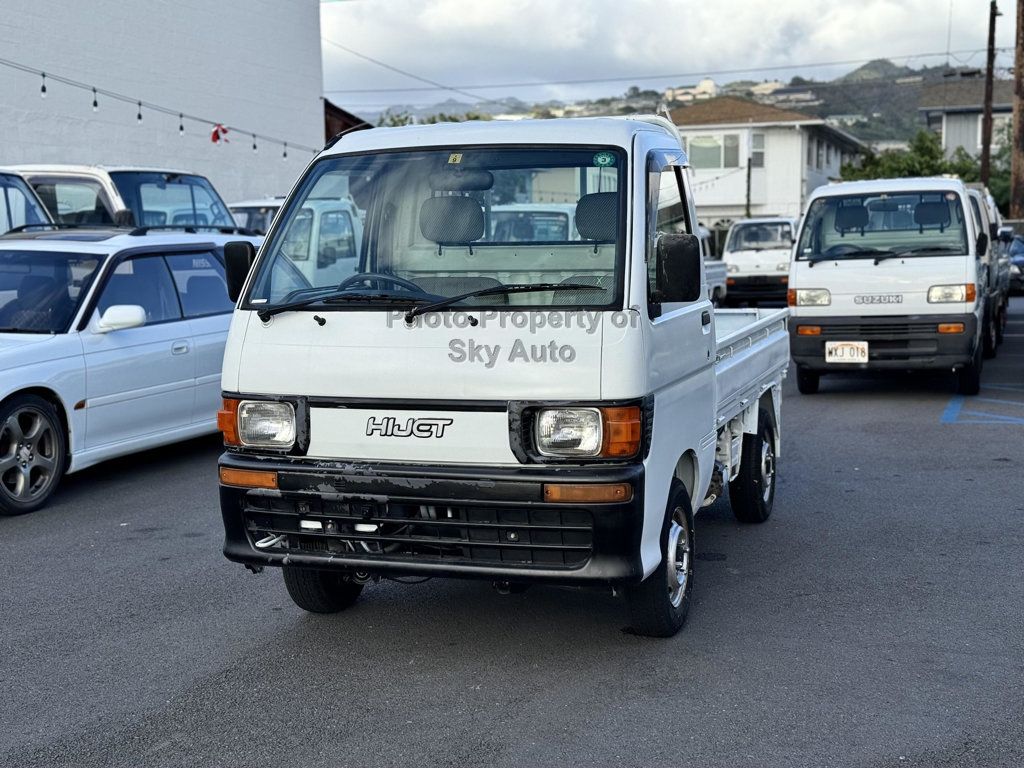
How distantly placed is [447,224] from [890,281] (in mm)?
7727

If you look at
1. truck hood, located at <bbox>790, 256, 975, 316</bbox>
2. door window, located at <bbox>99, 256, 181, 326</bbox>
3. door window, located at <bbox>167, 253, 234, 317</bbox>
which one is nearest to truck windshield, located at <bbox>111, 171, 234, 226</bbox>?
door window, located at <bbox>167, 253, 234, 317</bbox>

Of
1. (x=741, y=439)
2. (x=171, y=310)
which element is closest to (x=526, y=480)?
(x=741, y=439)

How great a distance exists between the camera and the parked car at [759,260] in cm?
2616

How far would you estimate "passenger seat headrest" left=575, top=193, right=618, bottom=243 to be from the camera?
16.4ft

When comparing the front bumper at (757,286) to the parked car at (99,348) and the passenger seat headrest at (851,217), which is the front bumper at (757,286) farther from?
the parked car at (99,348)

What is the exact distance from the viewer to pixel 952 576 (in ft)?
20.5

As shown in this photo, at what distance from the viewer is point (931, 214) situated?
40.8 feet

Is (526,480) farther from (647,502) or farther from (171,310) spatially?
(171,310)

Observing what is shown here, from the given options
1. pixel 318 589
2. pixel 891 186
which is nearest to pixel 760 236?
pixel 891 186

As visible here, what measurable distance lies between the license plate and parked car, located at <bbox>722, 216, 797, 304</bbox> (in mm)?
13737

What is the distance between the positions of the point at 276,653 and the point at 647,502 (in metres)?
1.68

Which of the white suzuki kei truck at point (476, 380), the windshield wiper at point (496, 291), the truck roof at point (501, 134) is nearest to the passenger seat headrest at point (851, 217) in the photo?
the truck roof at point (501, 134)

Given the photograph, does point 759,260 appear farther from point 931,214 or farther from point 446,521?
point 446,521

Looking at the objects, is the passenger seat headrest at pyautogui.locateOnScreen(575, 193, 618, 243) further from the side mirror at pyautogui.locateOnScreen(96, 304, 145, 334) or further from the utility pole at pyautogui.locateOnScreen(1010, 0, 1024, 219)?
the utility pole at pyautogui.locateOnScreen(1010, 0, 1024, 219)
